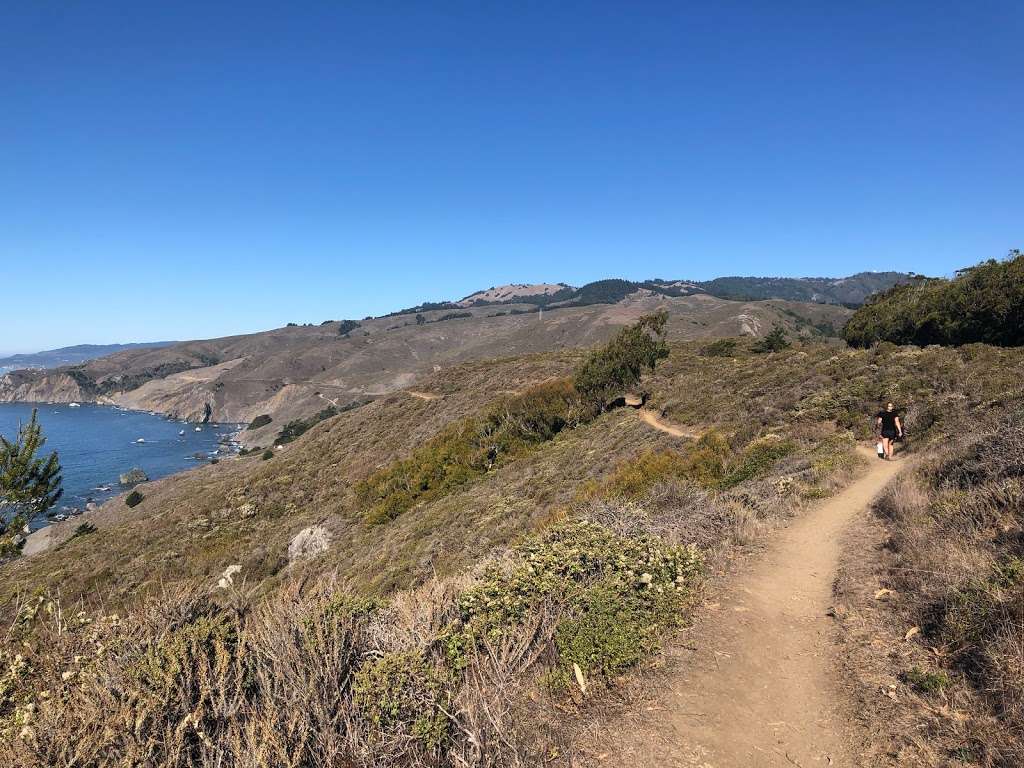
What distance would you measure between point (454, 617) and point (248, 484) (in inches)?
1485

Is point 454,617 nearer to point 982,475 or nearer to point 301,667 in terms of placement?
point 301,667

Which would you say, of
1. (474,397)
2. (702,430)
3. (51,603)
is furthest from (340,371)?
(51,603)

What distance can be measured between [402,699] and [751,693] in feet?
10.9

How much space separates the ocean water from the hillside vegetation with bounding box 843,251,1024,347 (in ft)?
313

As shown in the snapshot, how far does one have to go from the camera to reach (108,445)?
4889 inches

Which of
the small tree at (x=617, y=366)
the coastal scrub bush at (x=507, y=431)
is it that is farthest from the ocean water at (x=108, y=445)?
the small tree at (x=617, y=366)

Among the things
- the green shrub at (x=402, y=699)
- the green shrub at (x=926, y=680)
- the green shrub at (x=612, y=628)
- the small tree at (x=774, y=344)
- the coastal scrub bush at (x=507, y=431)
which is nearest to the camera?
the green shrub at (x=402, y=699)

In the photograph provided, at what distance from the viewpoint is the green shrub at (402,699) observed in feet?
12.4

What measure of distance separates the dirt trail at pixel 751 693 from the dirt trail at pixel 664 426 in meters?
13.8

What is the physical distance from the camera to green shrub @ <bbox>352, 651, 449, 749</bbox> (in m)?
3.78

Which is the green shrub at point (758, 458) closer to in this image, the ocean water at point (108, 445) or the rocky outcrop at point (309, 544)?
the rocky outcrop at point (309, 544)

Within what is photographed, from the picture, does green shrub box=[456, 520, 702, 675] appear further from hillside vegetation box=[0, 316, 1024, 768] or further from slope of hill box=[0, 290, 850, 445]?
slope of hill box=[0, 290, 850, 445]

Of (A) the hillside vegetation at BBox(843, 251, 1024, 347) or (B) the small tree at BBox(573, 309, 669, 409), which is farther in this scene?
(B) the small tree at BBox(573, 309, 669, 409)

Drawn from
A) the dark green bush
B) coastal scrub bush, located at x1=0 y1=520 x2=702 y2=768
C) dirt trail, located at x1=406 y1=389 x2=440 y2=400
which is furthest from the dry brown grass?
dirt trail, located at x1=406 y1=389 x2=440 y2=400
